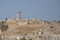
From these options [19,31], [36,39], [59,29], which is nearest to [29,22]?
[19,31]

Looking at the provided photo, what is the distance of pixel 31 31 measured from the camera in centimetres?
4062

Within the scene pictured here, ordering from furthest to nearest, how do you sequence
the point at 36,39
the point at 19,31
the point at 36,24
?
the point at 36,24 → the point at 19,31 → the point at 36,39

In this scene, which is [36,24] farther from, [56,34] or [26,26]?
[56,34]

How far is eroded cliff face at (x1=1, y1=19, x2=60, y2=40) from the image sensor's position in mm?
36438

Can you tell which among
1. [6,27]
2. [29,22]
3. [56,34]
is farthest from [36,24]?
[56,34]

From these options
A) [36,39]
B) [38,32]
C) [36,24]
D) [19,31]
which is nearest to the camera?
[36,39]

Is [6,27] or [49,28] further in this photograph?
[6,27]

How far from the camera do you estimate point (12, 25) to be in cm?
4672

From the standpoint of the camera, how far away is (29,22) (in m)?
46.9

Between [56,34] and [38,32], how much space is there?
2.79 metres

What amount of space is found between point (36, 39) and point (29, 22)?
1175cm

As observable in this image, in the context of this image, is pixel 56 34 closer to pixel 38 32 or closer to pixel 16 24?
pixel 38 32

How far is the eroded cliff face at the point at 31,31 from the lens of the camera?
120ft

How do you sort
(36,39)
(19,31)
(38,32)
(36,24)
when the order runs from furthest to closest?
(36,24)
(19,31)
(38,32)
(36,39)
